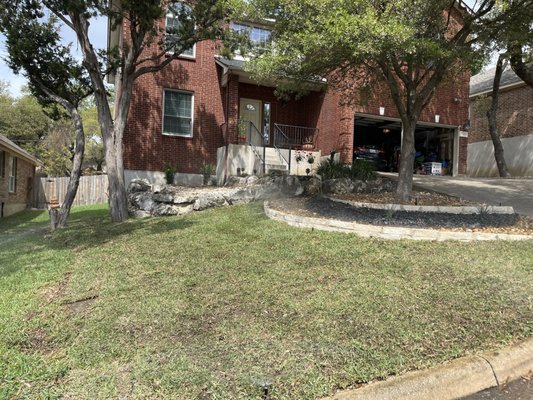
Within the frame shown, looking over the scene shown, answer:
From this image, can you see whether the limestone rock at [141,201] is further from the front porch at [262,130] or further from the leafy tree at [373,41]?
the leafy tree at [373,41]

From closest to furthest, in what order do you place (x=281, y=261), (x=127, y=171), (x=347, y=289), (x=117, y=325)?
1. (x=117, y=325)
2. (x=347, y=289)
3. (x=281, y=261)
4. (x=127, y=171)

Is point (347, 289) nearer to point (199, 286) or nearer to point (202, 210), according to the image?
point (199, 286)

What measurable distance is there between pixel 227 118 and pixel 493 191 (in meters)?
8.73

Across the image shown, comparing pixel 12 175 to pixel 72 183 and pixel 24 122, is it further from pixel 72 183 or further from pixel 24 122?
pixel 24 122

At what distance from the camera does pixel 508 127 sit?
20.1 meters

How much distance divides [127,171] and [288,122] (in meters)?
6.75

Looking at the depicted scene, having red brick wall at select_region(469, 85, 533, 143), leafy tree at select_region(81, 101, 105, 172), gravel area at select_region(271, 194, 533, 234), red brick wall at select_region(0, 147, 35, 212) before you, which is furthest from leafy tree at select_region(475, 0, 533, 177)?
leafy tree at select_region(81, 101, 105, 172)

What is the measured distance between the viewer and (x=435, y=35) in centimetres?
843

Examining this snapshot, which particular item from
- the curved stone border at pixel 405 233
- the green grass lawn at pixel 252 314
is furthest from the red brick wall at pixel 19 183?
the curved stone border at pixel 405 233

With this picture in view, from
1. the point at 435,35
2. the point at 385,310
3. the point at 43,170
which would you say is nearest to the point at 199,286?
the point at 385,310

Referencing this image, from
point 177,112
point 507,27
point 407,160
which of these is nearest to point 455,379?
point 407,160

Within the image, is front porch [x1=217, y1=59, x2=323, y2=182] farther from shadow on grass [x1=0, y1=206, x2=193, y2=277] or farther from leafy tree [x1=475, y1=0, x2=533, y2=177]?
leafy tree [x1=475, y1=0, x2=533, y2=177]

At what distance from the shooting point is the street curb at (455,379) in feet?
9.63

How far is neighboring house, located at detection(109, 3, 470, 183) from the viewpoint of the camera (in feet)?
48.0
